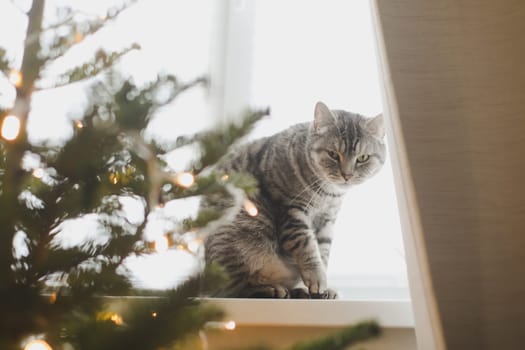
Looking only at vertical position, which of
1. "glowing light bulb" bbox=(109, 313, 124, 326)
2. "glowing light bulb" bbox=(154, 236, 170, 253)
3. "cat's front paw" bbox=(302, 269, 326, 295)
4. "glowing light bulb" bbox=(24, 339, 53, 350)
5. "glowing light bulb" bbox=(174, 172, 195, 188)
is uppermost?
"cat's front paw" bbox=(302, 269, 326, 295)

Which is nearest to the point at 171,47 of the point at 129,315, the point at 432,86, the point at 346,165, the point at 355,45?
the point at 355,45

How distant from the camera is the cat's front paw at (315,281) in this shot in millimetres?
1014

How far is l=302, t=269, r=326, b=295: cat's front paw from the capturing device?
1.01 meters

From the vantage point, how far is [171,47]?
136 centimetres

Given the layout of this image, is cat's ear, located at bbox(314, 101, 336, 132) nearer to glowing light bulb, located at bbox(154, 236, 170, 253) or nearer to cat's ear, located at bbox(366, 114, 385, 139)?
cat's ear, located at bbox(366, 114, 385, 139)

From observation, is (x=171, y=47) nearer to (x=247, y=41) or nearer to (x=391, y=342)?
(x=247, y=41)

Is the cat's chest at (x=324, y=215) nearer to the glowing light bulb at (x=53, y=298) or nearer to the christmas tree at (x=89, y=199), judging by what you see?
the christmas tree at (x=89, y=199)

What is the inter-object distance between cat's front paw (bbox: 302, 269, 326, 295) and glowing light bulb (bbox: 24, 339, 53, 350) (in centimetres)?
70

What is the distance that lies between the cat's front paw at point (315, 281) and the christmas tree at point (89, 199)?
60 cm

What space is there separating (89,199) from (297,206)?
0.75 metres

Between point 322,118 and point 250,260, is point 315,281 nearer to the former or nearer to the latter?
point 250,260

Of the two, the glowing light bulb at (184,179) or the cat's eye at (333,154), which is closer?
the glowing light bulb at (184,179)

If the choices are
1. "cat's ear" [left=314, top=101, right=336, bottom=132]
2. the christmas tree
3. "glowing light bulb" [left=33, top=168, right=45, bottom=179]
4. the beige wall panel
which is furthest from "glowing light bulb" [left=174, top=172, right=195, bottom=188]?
"cat's ear" [left=314, top=101, right=336, bottom=132]

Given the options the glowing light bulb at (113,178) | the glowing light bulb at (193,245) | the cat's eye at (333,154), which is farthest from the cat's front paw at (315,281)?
the glowing light bulb at (113,178)
